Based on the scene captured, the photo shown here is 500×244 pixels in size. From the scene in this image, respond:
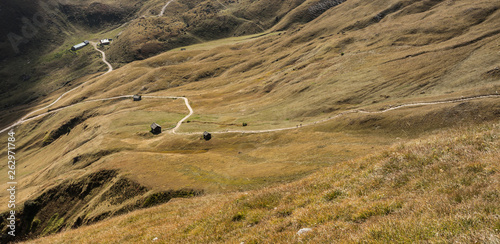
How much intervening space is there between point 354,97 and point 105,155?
3213 inches

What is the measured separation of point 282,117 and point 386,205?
75728 mm

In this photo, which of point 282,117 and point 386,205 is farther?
point 282,117

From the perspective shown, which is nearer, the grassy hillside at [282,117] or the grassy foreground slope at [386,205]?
the grassy foreground slope at [386,205]

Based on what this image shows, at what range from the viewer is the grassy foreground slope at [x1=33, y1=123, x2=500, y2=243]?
24.3ft

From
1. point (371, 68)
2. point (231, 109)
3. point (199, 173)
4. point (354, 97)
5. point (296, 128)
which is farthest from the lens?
point (231, 109)

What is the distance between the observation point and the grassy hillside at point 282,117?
4862 cm

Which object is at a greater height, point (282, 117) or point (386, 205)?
point (386, 205)

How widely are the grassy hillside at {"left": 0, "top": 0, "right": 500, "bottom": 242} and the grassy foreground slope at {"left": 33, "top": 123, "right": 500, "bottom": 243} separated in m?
0.73

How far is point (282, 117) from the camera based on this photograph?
8562cm

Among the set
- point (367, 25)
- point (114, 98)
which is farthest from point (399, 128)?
point (114, 98)

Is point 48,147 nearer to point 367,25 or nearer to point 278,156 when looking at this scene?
point 278,156

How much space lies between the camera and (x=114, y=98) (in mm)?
154375

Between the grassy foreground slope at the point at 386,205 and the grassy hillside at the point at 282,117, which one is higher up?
the grassy foreground slope at the point at 386,205

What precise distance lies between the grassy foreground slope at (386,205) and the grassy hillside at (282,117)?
2.39ft
